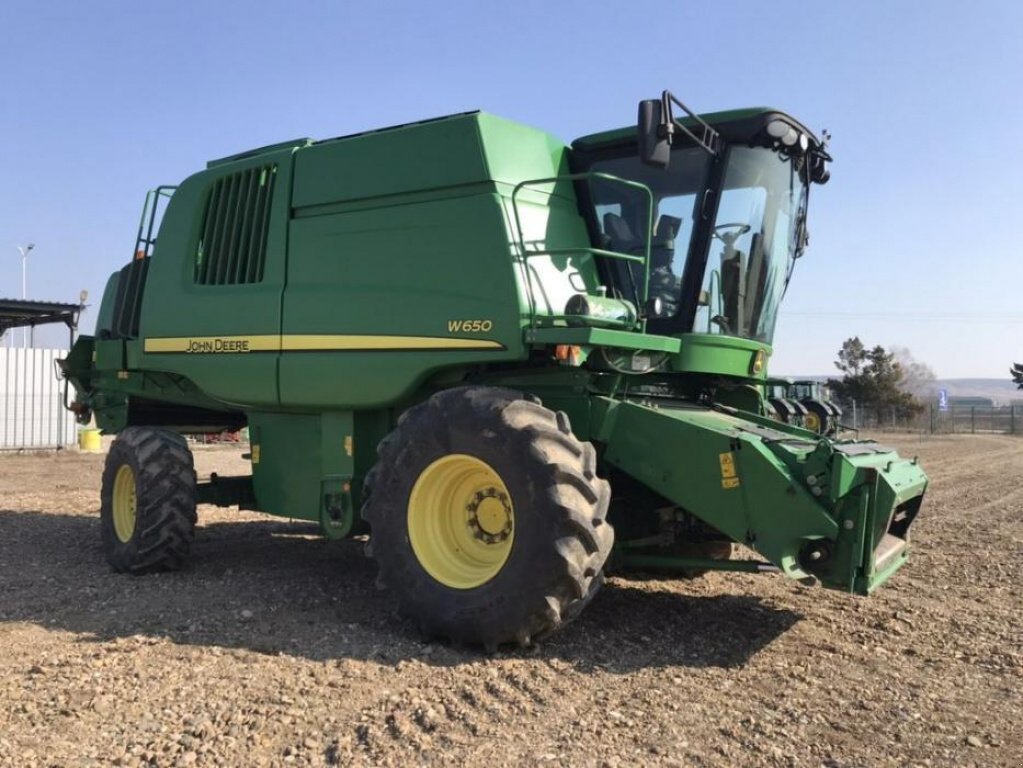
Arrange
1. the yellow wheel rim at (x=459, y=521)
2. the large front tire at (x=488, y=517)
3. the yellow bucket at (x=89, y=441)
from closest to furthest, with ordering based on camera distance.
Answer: the large front tire at (x=488, y=517), the yellow wheel rim at (x=459, y=521), the yellow bucket at (x=89, y=441)

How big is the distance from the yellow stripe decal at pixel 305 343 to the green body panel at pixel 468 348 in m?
0.01

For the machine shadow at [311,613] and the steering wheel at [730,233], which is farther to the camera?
the steering wheel at [730,233]

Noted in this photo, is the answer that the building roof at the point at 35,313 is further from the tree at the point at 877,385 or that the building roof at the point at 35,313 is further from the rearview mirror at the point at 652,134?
the tree at the point at 877,385

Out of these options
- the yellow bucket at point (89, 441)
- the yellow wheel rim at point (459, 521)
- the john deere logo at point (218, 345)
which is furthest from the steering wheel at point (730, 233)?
the yellow bucket at point (89, 441)

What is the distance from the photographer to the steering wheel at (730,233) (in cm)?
601

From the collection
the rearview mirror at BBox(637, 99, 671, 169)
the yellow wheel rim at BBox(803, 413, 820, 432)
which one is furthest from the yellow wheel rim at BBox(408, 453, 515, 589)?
the yellow wheel rim at BBox(803, 413, 820, 432)

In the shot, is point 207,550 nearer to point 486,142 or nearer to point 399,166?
point 399,166

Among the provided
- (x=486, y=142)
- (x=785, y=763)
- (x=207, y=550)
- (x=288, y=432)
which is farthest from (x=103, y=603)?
(x=785, y=763)

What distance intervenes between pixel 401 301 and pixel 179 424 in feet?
12.6

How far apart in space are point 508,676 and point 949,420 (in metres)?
45.5

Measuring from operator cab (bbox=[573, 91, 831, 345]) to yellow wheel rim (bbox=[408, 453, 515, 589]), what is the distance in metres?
1.52

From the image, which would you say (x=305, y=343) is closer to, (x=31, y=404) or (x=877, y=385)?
(x=31, y=404)

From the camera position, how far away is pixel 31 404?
68.4 feet

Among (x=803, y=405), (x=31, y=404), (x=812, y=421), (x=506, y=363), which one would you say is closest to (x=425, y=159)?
(x=506, y=363)
